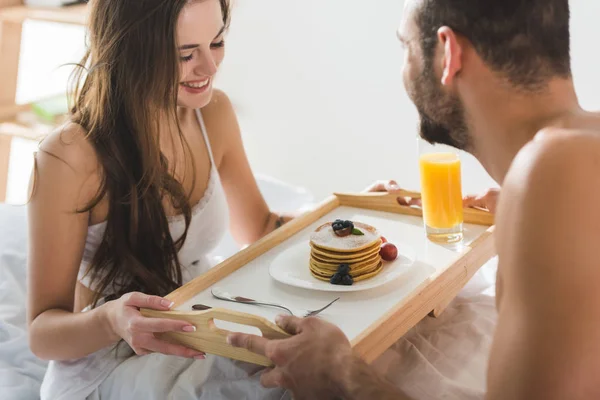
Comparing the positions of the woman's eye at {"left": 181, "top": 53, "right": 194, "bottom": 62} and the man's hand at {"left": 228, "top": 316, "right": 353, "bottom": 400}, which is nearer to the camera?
the man's hand at {"left": 228, "top": 316, "right": 353, "bottom": 400}

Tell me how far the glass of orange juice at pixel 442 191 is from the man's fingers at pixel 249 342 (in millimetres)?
596

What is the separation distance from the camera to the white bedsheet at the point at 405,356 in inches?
58.0

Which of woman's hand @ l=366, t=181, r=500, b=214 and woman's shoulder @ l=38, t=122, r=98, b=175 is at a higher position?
woman's shoulder @ l=38, t=122, r=98, b=175

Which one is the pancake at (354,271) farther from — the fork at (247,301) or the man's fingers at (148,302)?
the man's fingers at (148,302)

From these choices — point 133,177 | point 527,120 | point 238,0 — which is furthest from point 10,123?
point 527,120

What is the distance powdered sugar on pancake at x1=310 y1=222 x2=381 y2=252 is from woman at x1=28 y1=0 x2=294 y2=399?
12.7 inches

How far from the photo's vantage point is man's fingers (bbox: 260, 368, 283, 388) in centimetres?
126

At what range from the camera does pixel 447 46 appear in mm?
1266

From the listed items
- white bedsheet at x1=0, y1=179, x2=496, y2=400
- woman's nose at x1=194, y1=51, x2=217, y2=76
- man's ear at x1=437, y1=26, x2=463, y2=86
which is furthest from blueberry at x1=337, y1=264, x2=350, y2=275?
woman's nose at x1=194, y1=51, x2=217, y2=76

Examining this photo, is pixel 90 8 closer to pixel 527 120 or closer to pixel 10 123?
pixel 527 120

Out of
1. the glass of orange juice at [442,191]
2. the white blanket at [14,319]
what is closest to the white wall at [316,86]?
the white blanket at [14,319]

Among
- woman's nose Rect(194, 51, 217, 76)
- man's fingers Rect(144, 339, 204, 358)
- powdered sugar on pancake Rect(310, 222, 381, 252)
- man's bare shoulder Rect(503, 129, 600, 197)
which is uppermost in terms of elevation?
woman's nose Rect(194, 51, 217, 76)

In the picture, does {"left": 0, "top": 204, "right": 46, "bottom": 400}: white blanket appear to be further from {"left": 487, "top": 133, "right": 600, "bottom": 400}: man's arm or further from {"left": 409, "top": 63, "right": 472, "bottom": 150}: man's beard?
{"left": 487, "top": 133, "right": 600, "bottom": 400}: man's arm

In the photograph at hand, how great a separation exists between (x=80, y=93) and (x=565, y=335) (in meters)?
1.14
